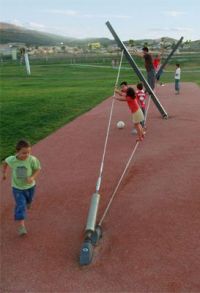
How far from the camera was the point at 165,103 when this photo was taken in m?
21.9

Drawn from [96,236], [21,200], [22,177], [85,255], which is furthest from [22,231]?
[85,255]

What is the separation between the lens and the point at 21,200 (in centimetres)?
750

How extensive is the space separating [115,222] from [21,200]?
5.51ft

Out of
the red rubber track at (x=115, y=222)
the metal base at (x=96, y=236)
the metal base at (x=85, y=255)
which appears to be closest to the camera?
the red rubber track at (x=115, y=222)

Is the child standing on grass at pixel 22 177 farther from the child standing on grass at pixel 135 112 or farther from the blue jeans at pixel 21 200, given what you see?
the child standing on grass at pixel 135 112

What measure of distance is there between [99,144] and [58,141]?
1511mm

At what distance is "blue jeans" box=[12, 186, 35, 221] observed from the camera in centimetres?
744

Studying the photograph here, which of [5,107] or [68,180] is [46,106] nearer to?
[5,107]

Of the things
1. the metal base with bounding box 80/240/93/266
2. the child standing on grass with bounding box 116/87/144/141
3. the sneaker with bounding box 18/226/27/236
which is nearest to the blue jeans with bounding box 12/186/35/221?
the sneaker with bounding box 18/226/27/236

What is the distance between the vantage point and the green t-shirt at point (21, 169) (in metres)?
7.48

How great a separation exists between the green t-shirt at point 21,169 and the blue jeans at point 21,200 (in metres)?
0.09

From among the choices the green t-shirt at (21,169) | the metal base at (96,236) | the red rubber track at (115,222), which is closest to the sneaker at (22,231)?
the red rubber track at (115,222)

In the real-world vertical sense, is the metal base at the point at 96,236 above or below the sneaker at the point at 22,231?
above

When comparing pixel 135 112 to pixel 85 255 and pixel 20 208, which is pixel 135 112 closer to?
pixel 20 208
